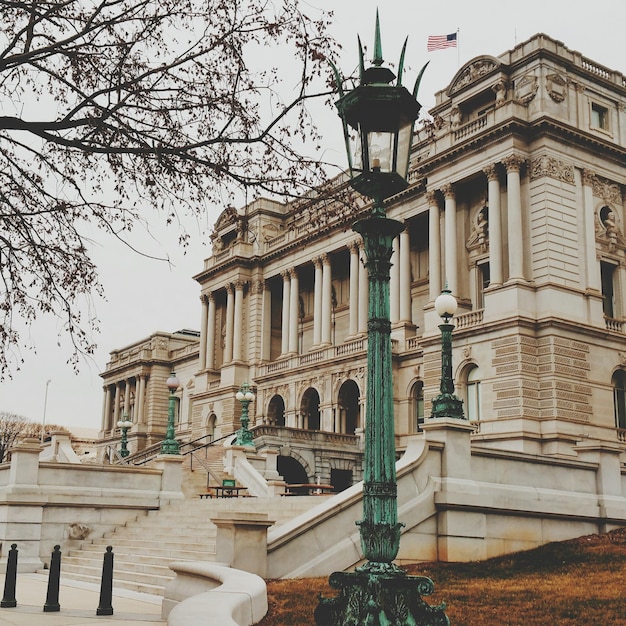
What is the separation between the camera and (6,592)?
13.5 m

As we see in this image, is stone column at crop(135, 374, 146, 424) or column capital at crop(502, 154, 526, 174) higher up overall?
column capital at crop(502, 154, 526, 174)

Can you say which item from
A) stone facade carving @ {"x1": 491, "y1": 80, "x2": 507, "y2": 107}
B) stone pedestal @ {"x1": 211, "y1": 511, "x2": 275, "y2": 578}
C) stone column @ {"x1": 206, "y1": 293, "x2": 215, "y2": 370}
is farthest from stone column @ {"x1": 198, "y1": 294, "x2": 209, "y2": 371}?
stone pedestal @ {"x1": 211, "y1": 511, "x2": 275, "y2": 578}

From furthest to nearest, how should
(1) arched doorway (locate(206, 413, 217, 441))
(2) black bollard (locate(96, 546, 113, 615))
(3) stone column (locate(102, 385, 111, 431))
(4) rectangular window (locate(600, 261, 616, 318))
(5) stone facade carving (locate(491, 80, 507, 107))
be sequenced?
(3) stone column (locate(102, 385, 111, 431)) < (1) arched doorway (locate(206, 413, 217, 441)) < (5) stone facade carving (locate(491, 80, 507, 107)) < (4) rectangular window (locate(600, 261, 616, 318)) < (2) black bollard (locate(96, 546, 113, 615))

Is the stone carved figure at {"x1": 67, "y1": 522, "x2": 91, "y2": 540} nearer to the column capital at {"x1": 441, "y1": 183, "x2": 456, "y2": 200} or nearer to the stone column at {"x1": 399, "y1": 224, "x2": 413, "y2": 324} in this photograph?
the column capital at {"x1": 441, "y1": 183, "x2": 456, "y2": 200}

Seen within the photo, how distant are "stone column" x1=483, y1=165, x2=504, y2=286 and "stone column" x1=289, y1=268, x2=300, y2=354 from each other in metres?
19.9

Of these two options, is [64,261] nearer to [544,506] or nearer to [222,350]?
[544,506]

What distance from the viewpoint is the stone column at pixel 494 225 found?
137 feet

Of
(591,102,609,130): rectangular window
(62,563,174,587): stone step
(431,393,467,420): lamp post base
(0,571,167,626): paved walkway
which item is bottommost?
(0,571,167,626): paved walkway

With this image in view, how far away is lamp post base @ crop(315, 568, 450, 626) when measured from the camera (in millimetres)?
7480

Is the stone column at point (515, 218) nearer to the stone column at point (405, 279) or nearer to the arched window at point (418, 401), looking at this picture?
the arched window at point (418, 401)

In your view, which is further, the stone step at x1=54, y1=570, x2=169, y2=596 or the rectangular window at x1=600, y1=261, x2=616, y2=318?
the rectangular window at x1=600, y1=261, x2=616, y2=318

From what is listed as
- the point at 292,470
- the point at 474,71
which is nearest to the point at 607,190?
the point at 474,71

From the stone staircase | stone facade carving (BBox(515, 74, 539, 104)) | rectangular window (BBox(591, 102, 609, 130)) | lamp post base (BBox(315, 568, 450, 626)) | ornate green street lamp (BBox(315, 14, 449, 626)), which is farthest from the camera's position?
rectangular window (BBox(591, 102, 609, 130))

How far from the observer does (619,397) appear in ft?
137
